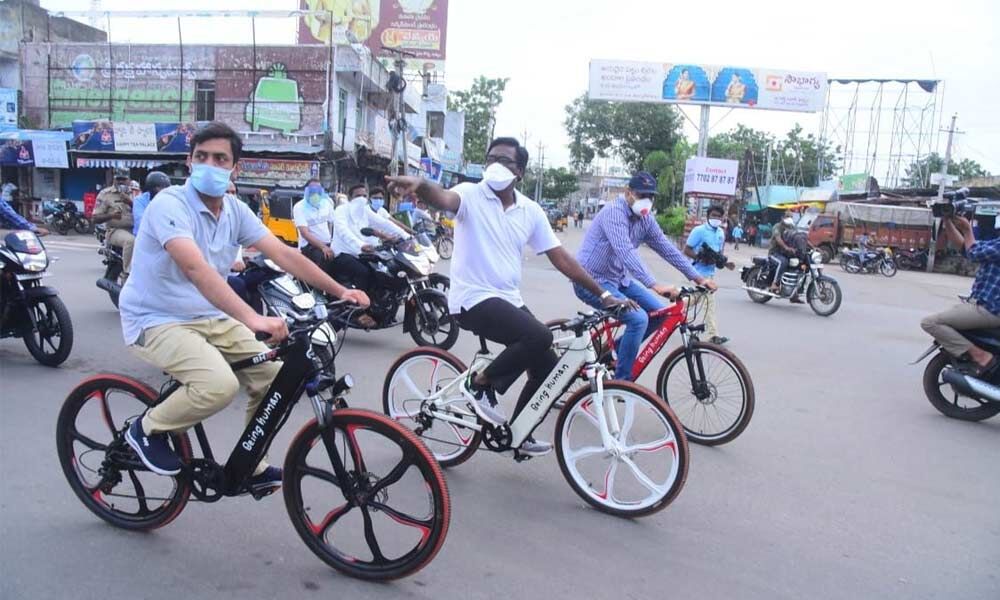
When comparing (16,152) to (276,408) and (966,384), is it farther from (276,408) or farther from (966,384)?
(966,384)

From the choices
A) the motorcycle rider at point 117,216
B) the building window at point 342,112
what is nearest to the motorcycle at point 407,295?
the motorcycle rider at point 117,216

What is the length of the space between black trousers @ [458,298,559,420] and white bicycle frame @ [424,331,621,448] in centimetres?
8

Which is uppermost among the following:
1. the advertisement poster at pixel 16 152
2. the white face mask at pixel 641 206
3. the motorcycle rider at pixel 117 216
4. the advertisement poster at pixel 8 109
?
the advertisement poster at pixel 8 109

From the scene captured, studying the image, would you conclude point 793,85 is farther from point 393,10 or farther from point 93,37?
point 93,37

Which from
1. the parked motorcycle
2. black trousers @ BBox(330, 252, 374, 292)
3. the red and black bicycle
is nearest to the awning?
black trousers @ BBox(330, 252, 374, 292)

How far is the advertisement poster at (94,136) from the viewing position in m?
21.4

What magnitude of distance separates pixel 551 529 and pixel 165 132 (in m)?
21.7

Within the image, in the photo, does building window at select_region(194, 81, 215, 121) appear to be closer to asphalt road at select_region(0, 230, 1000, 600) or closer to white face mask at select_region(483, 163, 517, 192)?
asphalt road at select_region(0, 230, 1000, 600)

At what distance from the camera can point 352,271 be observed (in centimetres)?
726

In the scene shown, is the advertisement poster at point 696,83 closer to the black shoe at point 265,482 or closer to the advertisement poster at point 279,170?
the advertisement poster at point 279,170

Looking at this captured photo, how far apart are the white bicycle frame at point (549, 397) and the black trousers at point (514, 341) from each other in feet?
0.27

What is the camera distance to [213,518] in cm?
320

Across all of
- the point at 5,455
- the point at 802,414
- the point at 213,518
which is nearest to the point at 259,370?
the point at 213,518

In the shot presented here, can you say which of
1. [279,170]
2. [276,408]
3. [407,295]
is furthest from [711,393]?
[279,170]
